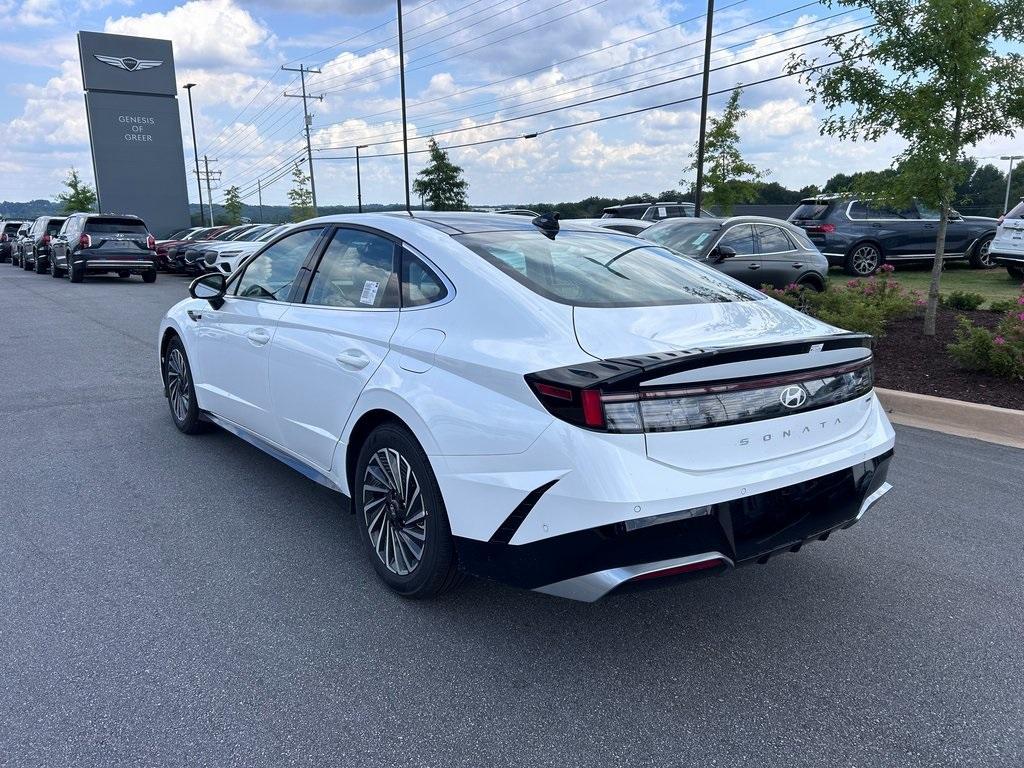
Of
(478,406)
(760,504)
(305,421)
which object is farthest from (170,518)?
(760,504)

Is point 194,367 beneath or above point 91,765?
above

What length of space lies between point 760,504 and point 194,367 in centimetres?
413

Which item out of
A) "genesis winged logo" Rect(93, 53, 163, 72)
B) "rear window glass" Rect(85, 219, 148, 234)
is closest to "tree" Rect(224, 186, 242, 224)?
"genesis winged logo" Rect(93, 53, 163, 72)

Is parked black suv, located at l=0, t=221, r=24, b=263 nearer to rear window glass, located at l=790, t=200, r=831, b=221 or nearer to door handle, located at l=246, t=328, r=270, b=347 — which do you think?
rear window glass, located at l=790, t=200, r=831, b=221

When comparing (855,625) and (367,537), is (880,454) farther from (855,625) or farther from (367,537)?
(367,537)

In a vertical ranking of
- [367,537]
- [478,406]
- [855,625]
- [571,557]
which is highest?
[478,406]

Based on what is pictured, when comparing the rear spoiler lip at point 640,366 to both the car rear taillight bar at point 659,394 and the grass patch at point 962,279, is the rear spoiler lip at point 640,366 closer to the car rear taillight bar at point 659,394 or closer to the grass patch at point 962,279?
the car rear taillight bar at point 659,394

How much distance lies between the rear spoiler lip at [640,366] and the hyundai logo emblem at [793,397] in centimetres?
14

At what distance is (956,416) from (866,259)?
12.6m

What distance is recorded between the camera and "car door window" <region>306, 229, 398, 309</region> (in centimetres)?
358

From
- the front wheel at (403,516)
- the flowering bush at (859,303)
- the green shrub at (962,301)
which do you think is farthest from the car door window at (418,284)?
the green shrub at (962,301)

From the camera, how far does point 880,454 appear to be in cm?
311

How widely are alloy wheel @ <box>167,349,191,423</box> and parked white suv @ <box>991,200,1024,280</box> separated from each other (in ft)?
47.8

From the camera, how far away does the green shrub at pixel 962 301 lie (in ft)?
34.7
